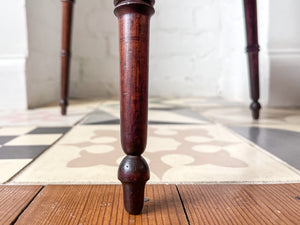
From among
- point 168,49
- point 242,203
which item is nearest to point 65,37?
point 242,203

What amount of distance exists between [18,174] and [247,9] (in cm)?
81

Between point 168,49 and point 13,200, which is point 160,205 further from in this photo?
point 168,49

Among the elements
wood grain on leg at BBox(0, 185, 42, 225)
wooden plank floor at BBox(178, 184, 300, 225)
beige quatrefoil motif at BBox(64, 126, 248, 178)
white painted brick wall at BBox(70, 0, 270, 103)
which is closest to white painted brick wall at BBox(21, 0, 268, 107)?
white painted brick wall at BBox(70, 0, 270, 103)

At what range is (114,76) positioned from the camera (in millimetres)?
2121

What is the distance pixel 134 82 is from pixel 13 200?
0.25m

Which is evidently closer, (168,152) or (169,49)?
(168,152)

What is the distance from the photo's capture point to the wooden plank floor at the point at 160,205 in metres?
0.34

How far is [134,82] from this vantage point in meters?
0.31

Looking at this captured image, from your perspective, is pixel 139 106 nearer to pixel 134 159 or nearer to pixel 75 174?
pixel 134 159

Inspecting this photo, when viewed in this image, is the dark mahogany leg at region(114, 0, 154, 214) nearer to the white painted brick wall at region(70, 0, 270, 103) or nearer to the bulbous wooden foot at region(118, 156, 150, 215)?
the bulbous wooden foot at region(118, 156, 150, 215)

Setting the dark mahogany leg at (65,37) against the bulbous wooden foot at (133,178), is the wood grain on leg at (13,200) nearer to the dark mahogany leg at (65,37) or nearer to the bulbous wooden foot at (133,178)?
the bulbous wooden foot at (133,178)

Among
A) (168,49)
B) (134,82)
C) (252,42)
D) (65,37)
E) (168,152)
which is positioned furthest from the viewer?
(168,49)

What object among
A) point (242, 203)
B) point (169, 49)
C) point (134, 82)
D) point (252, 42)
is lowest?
point (242, 203)

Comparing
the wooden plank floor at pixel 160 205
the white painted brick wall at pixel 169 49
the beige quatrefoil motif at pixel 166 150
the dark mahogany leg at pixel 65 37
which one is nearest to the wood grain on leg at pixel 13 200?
the wooden plank floor at pixel 160 205
